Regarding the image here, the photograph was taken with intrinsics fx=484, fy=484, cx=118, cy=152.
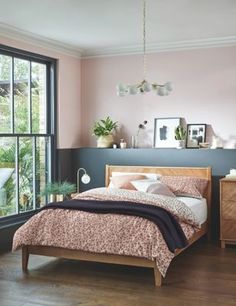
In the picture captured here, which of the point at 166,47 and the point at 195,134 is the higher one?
the point at 166,47

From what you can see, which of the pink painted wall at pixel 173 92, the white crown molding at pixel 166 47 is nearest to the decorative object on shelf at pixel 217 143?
the pink painted wall at pixel 173 92

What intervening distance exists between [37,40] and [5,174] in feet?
6.05

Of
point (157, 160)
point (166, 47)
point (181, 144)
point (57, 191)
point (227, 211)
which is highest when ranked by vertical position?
point (166, 47)

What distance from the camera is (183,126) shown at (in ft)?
22.7

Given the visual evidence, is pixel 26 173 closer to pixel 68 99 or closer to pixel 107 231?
pixel 68 99

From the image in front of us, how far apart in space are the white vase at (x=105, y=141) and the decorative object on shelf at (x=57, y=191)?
2.71 feet

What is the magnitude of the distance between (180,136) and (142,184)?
1.06 meters

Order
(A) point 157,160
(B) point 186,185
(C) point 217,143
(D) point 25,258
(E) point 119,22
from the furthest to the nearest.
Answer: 1. (A) point 157,160
2. (C) point 217,143
3. (B) point 186,185
4. (E) point 119,22
5. (D) point 25,258

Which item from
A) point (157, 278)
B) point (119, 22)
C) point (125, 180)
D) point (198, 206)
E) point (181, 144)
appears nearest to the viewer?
point (157, 278)

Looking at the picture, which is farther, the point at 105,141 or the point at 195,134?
Answer: the point at 105,141

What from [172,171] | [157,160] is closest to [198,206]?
[172,171]

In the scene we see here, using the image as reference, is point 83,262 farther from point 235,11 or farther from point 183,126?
point 235,11

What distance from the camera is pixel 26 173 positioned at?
21.5ft

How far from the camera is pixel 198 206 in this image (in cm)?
586
